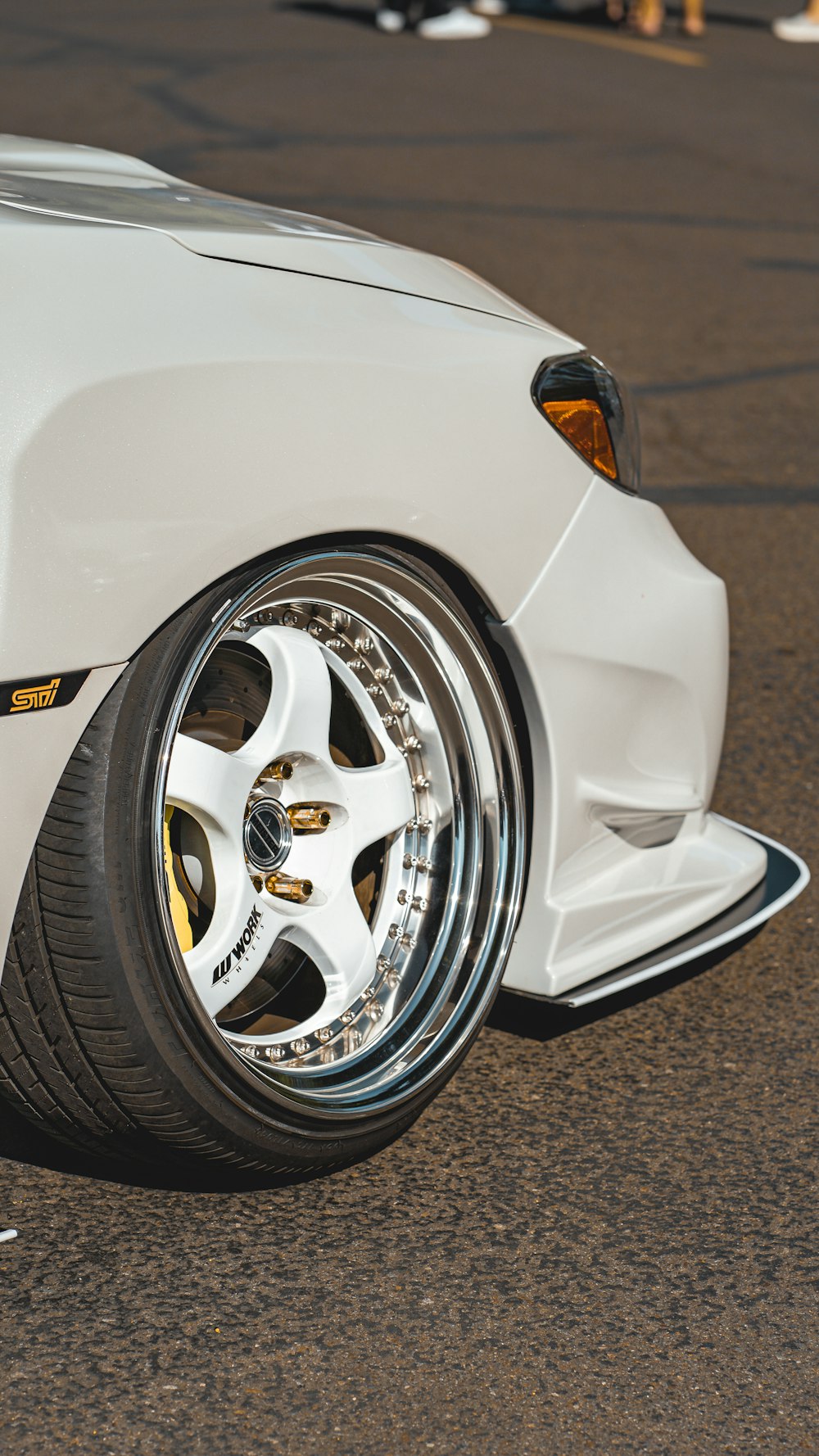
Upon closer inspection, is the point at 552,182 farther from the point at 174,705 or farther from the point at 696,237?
the point at 174,705

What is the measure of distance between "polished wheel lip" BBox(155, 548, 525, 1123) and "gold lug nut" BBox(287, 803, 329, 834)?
19 cm

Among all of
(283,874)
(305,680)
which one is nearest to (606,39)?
(305,680)

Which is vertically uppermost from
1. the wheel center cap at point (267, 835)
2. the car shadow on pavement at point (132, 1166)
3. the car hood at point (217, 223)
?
the car hood at point (217, 223)

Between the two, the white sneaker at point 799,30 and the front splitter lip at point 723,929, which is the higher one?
the white sneaker at point 799,30

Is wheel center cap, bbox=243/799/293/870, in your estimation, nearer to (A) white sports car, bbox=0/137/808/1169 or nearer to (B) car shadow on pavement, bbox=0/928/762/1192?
(A) white sports car, bbox=0/137/808/1169

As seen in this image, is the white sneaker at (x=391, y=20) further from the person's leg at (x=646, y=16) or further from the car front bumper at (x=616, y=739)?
the car front bumper at (x=616, y=739)

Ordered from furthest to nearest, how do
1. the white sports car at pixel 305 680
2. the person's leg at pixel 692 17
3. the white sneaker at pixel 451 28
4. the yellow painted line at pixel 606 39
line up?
the person's leg at pixel 692 17 < the white sneaker at pixel 451 28 < the yellow painted line at pixel 606 39 < the white sports car at pixel 305 680

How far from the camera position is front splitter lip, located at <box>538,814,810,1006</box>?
2.69 metres

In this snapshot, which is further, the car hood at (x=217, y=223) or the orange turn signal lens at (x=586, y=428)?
the orange turn signal lens at (x=586, y=428)

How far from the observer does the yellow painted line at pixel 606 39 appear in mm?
17266

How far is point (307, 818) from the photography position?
96.3 inches

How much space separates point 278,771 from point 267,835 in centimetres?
9

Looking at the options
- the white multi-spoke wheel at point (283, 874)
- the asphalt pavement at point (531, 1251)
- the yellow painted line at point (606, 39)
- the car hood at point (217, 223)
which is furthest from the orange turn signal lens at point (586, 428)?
the yellow painted line at point (606, 39)

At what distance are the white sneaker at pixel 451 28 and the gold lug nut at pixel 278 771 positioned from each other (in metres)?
17.0
